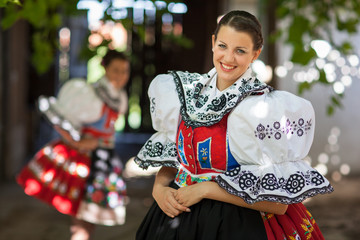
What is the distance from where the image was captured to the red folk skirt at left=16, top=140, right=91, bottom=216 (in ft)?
9.33

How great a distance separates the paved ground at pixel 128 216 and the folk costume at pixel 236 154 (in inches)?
85.6

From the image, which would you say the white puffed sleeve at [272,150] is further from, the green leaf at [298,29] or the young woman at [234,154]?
the green leaf at [298,29]

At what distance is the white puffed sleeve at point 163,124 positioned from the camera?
58.1 inches

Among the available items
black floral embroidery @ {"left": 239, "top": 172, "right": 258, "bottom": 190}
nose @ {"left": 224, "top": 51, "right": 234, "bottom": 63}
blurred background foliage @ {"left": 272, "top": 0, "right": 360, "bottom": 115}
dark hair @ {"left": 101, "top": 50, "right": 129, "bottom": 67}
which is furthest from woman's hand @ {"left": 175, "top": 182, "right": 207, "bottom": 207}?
dark hair @ {"left": 101, "top": 50, "right": 129, "bottom": 67}

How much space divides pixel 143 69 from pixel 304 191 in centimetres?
594

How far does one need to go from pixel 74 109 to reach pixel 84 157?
30cm

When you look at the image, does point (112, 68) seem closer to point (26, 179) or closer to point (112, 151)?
point (112, 151)

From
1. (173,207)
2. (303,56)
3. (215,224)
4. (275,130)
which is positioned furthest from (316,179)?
(303,56)

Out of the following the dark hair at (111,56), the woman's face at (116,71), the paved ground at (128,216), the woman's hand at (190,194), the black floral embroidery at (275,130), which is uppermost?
the dark hair at (111,56)

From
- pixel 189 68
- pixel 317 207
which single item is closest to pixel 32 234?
pixel 317 207

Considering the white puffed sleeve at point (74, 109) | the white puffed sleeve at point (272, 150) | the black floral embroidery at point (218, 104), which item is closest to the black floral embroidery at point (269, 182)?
the white puffed sleeve at point (272, 150)

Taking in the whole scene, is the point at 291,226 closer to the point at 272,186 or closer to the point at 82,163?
the point at 272,186

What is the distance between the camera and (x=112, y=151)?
3.05 meters

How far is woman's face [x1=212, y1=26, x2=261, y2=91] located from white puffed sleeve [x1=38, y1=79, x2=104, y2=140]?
5.20 feet
